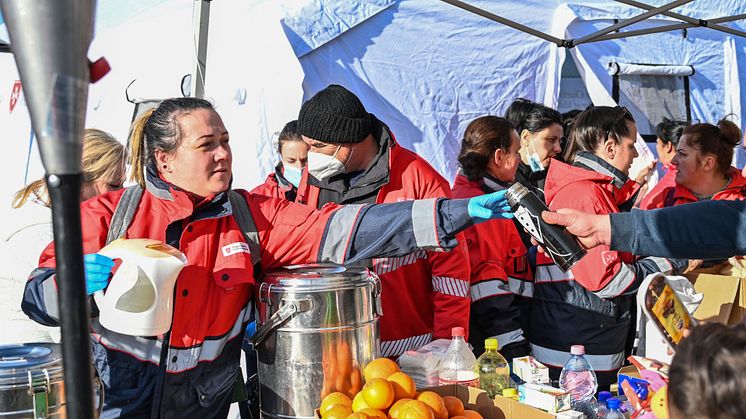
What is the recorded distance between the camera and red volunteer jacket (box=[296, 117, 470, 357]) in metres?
2.99

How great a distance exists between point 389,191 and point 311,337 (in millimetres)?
957

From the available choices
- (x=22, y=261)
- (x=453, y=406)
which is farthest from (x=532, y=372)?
(x=22, y=261)

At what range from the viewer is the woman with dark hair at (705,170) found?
4258mm

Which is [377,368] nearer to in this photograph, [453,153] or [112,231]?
[112,231]

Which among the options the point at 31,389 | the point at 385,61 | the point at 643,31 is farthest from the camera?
the point at 643,31

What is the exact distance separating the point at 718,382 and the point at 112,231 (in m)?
1.67

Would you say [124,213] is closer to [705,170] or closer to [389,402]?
[389,402]

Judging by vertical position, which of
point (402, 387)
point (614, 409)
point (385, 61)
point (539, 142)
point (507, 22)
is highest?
point (507, 22)

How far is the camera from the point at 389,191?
3043 mm

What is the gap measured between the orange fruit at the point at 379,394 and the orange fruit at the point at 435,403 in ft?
0.29

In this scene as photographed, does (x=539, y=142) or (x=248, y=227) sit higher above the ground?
(x=539, y=142)

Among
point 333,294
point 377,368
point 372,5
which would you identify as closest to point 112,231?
point 333,294

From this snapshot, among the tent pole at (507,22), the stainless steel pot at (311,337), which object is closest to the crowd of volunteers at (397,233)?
the stainless steel pot at (311,337)

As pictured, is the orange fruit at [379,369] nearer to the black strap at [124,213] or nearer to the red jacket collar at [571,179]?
the black strap at [124,213]
